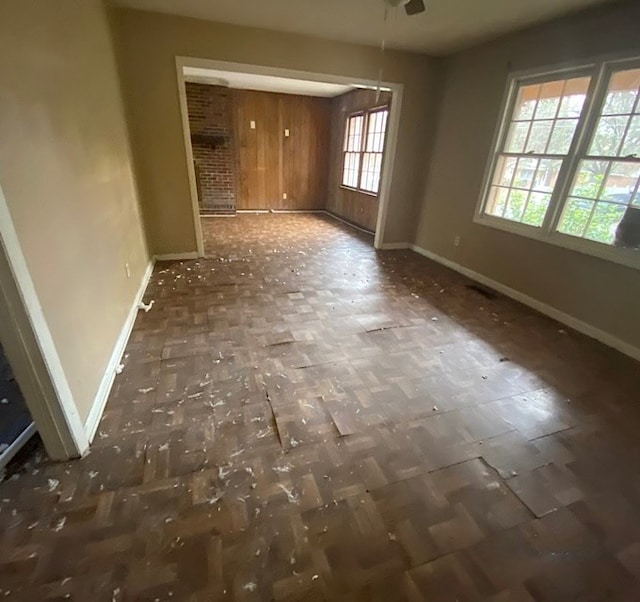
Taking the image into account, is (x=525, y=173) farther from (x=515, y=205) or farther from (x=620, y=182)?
(x=620, y=182)

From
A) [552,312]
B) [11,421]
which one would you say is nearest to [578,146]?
[552,312]

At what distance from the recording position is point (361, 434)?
Answer: 5.41 feet

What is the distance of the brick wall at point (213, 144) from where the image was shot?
5961 millimetres

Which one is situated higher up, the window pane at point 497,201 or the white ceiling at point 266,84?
the white ceiling at point 266,84

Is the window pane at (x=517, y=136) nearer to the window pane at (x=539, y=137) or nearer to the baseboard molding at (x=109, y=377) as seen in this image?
the window pane at (x=539, y=137)

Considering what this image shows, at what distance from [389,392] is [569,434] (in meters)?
0.93

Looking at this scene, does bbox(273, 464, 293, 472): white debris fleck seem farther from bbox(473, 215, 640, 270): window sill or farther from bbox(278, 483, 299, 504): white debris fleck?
bbox(473, 215, 640, 270): window sill

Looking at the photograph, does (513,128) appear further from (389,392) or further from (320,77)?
(389,392)

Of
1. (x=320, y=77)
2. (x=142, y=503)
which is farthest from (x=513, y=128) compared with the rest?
(x=142, y=503)

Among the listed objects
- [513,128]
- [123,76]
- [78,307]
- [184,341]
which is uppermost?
[123,76]

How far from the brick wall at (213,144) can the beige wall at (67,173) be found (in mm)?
3619

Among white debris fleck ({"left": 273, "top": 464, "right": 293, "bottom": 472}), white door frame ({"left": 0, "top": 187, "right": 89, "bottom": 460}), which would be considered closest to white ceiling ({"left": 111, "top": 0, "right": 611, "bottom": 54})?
white door frame ({"left": 0, "top": 187, "right": 89, "bottom": 460})

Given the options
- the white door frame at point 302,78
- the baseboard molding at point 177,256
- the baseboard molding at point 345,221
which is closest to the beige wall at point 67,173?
the white door frame at point 302,78

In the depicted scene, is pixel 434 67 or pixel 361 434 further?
pixel 434 67
